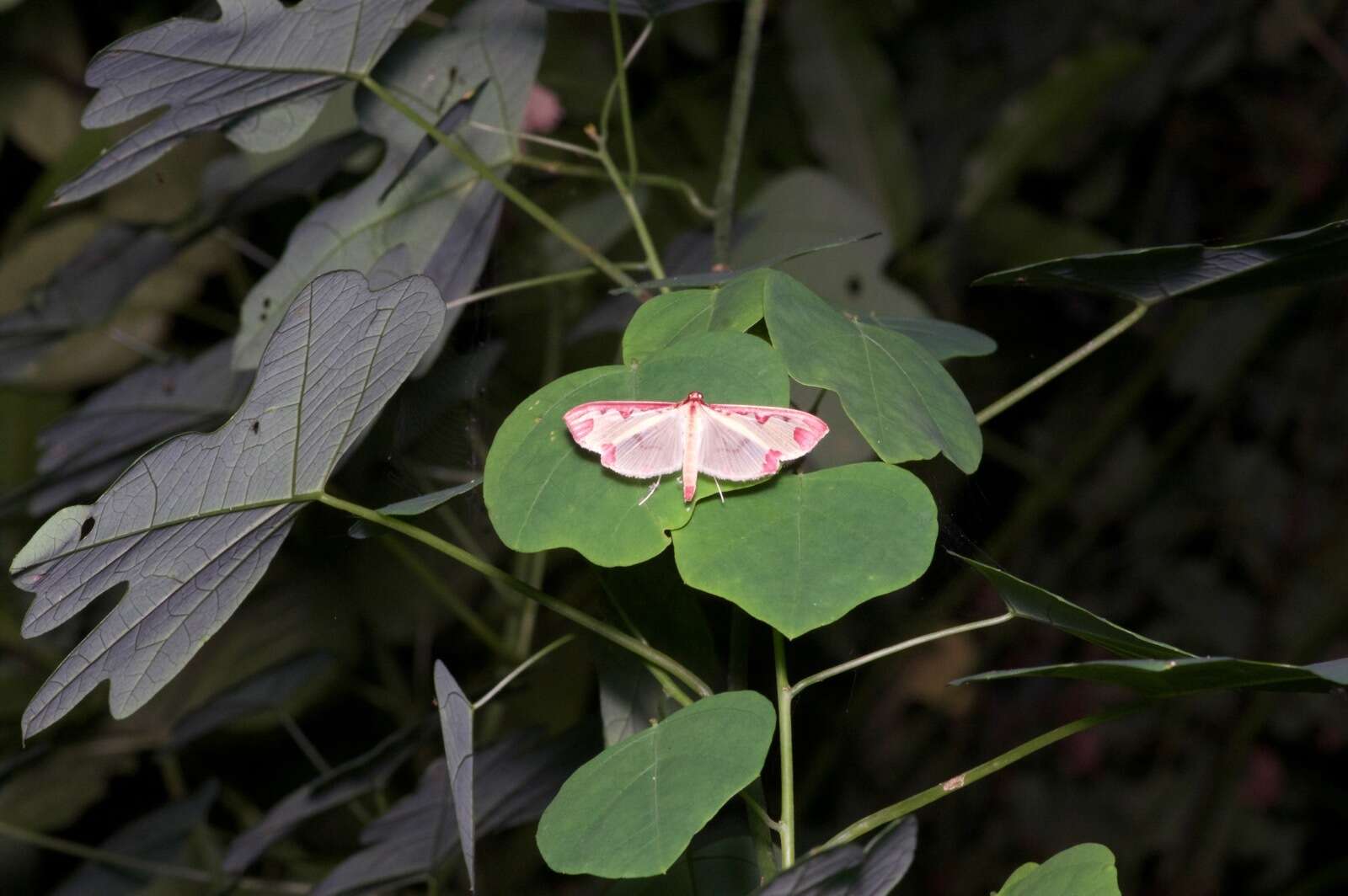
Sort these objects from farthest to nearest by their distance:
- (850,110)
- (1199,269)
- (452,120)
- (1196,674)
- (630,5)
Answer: (850,110), (630,5), (452,120), (1199,269), (1196,674)

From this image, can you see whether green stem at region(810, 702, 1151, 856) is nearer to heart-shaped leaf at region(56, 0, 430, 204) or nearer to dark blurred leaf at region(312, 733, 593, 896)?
dark blurred leaf at region(312, 733, 593, 896)

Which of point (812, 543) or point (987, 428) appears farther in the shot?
point (987, 428)

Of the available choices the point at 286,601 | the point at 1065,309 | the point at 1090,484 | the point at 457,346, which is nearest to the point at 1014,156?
the point at 1065,309

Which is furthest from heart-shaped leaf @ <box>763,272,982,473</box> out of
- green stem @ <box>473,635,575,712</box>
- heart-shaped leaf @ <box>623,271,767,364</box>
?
green stem @ <box>473,635,575,712</box>

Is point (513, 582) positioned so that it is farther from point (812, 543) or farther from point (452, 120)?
point (452, 120)

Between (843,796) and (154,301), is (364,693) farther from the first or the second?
(843,796)

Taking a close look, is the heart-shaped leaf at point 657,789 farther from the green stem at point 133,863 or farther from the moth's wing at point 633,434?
the green stem at point 133,863

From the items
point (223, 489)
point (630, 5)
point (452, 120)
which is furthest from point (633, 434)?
point (630, 5)
